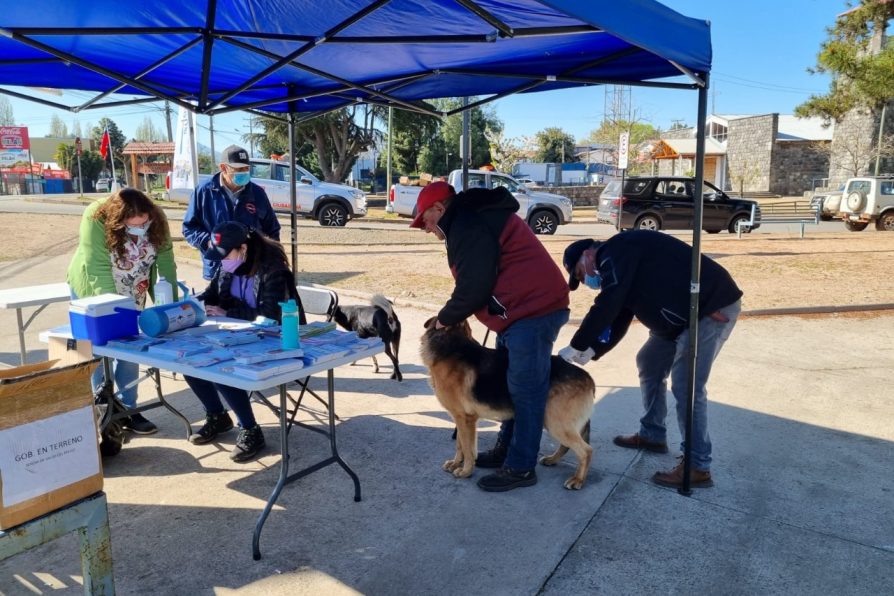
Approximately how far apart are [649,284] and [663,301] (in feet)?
0.40

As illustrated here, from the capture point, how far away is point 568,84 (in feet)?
→ 14.4

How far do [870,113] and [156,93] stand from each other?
39.7 meters

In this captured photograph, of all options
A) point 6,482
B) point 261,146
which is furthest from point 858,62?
point 6,482

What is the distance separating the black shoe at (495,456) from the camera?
12.9 feet

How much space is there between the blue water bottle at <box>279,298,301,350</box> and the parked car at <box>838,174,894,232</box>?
74.9 feet

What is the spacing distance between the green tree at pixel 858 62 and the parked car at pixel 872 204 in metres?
13.2

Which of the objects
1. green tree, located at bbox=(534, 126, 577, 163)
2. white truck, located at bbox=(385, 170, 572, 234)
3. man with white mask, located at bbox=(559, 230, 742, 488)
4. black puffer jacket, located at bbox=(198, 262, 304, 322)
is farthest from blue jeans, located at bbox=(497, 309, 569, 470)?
green tree, located at bbox=(534, 126, 577, 163)

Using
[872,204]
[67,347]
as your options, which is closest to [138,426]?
[67,347]

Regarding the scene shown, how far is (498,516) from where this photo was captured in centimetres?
331

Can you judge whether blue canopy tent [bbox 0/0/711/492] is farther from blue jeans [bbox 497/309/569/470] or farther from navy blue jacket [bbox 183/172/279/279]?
blue jeans [bbox 497/309/569/470]

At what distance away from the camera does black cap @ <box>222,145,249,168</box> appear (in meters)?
4.74

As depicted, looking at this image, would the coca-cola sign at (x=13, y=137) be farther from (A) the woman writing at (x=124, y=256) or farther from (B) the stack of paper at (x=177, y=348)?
(B) the stack of paper at (x=177, y=348)

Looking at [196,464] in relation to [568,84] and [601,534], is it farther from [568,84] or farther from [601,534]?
[568,84]

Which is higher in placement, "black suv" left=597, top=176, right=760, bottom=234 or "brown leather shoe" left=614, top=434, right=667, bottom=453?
"black suv" left=597, top=176, right=760, bottom=234
